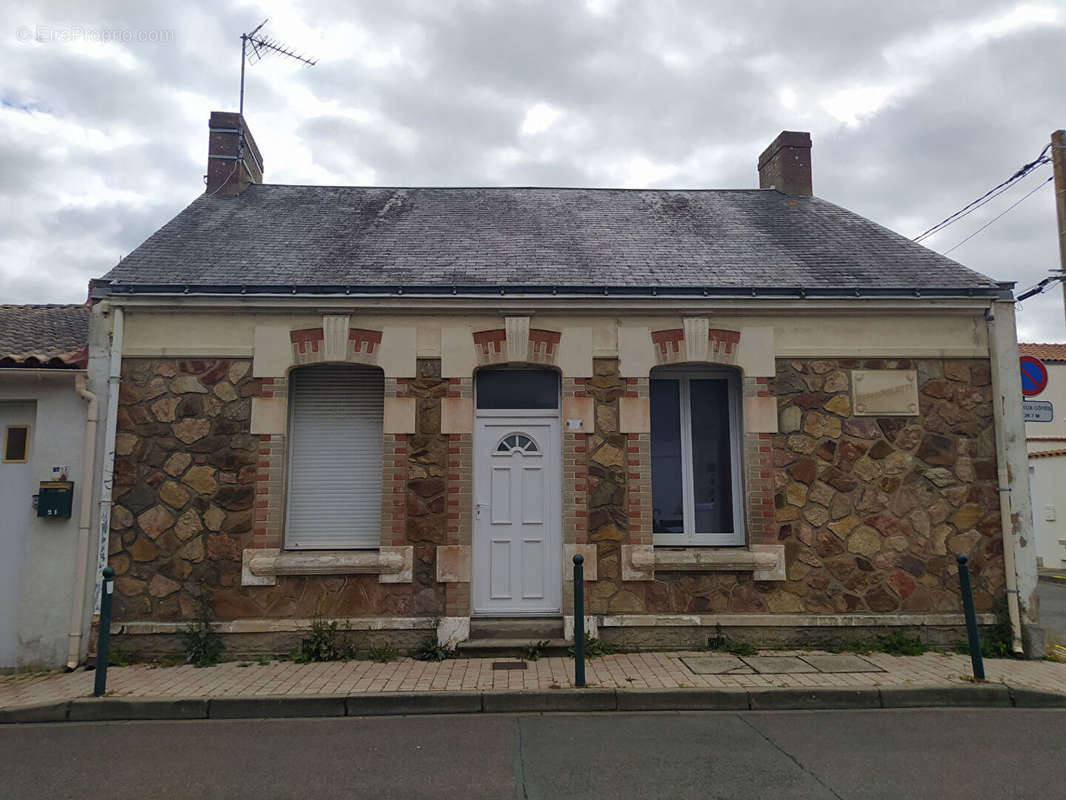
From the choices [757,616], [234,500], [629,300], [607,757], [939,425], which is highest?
[629,300]

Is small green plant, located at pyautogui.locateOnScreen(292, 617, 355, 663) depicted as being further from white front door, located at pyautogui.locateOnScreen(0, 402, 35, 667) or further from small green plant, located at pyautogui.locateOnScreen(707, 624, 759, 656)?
small green plant, located at pyautogui.locateOnScreen(707, 624, 759, 656)

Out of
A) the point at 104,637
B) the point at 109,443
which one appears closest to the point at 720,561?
the point at 104,637

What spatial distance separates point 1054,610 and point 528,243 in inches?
360

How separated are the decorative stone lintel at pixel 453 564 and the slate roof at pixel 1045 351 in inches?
807

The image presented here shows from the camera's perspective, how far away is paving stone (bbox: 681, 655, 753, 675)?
6199 millimetres

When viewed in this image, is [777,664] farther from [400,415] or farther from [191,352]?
[191,352]

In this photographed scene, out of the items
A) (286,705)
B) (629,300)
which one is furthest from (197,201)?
(286,705)

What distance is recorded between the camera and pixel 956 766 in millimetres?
4473

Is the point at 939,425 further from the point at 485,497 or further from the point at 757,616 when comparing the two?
the point at 485,497

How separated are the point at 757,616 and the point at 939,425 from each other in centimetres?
277

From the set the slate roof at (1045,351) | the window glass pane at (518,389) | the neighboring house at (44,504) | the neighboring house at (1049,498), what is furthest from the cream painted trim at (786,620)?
the slate roof at (1045,351)

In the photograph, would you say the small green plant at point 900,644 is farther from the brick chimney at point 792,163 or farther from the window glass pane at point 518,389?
the brick chimney at point 792,163

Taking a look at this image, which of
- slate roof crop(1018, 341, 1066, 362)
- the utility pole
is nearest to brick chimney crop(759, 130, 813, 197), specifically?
the utility pole

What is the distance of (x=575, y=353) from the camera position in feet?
23.9
